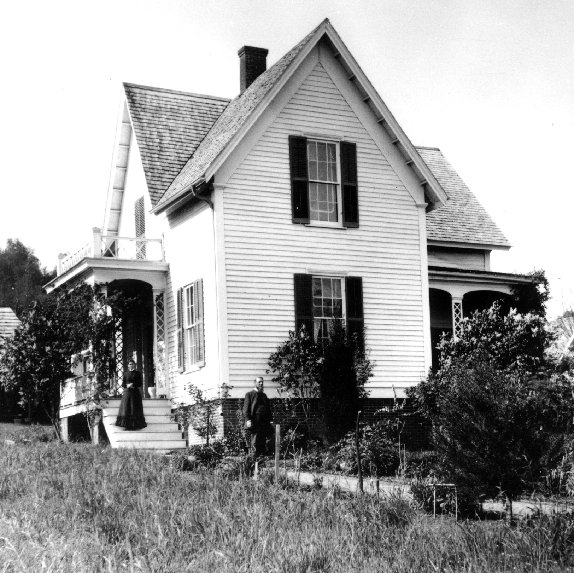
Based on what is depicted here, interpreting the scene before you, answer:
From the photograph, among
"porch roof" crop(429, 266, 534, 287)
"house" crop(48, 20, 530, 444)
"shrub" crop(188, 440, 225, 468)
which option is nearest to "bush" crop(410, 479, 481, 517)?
"shrub" crop(188, 440, 225, 468)

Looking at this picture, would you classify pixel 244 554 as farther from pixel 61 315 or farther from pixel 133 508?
pixel 61 315

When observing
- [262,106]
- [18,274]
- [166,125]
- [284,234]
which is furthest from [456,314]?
[18,274]

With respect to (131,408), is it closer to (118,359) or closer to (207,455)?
(118,359)

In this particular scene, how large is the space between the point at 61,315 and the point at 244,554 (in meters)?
15.2

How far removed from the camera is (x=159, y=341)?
2416 centimetres

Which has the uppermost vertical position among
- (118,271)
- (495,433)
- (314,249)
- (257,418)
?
(314,249)

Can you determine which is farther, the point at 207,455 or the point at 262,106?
A: the point at 262,106

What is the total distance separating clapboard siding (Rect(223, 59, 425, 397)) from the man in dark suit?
86.0 inches

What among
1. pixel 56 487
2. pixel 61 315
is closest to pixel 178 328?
pixel 61 315

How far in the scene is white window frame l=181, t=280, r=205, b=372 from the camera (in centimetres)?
2192

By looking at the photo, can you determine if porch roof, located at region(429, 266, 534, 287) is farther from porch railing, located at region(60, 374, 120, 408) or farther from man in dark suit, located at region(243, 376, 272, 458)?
porch railing, located at region(60, 374, 120, 408)

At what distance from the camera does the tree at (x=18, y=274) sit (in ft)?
211

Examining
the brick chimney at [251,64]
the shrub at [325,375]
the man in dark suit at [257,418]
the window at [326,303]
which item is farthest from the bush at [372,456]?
the brick chimney at [251,64]

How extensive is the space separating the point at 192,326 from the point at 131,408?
7.80 ft
